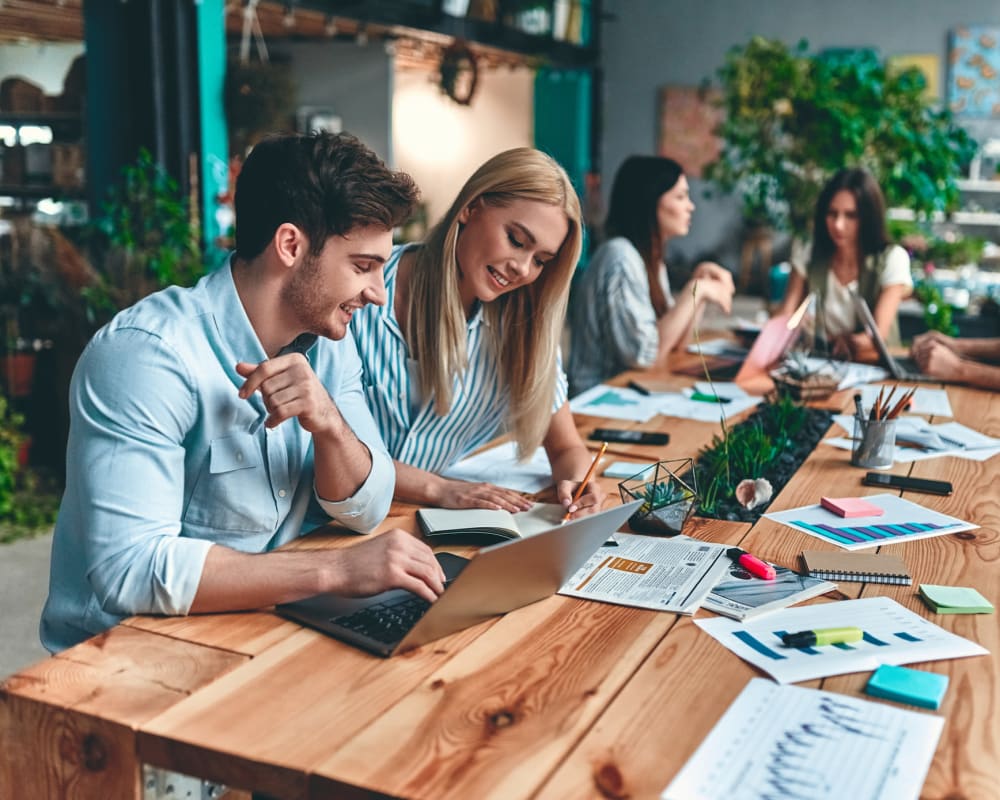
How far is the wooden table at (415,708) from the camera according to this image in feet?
3.39

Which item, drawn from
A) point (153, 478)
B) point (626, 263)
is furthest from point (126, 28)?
point (153, 478)

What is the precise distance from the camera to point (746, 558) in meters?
1.61

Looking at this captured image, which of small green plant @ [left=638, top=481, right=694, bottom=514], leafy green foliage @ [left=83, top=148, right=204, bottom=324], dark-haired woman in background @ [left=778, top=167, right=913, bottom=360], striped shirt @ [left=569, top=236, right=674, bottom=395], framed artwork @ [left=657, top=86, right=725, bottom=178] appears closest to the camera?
small green plant @ [left=638, top=481, right=694, bottom=514]

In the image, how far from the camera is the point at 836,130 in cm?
448

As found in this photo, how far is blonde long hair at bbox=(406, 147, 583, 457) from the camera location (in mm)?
2104

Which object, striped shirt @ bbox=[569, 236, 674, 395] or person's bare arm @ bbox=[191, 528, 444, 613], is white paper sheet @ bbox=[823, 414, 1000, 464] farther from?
person's bare arm @ bbox=[191, 528, 444, 613]

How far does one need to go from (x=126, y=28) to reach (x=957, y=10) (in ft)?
27.0

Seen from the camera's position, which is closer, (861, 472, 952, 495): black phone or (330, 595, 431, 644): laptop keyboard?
(330, 595, 431, 644): laptop keyboard

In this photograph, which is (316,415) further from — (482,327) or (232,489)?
(482,327)

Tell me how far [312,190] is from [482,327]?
2.61 feet

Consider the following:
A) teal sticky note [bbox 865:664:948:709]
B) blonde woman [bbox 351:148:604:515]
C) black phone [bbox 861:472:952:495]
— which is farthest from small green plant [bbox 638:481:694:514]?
teal sticky note [bbox 865:664:948:709]

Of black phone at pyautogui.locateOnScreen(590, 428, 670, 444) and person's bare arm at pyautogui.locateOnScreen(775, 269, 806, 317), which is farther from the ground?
person's bare arm at pyautogui.locateOnScreen(775, 269, 806, 317)

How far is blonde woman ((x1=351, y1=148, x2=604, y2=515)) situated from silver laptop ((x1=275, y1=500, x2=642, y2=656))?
560 mm

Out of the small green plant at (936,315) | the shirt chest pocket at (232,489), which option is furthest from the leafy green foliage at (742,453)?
the small green plant at (936,315)
